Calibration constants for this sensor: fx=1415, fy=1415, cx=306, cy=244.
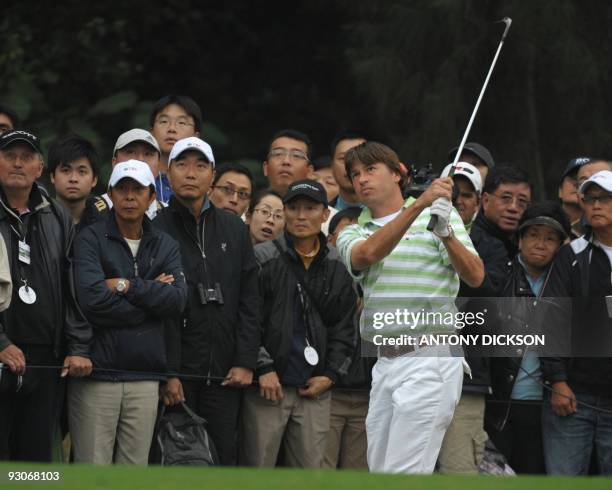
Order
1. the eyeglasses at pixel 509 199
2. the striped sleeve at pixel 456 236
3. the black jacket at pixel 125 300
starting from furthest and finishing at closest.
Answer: the eyeglasses at pixel 509 199
the black jacket at pixel 125 300
the striped sleeve at pixel 456 236

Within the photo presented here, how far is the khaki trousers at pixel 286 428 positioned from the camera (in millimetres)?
8922

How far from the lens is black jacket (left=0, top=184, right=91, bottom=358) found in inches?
324

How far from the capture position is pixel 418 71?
12.8 m

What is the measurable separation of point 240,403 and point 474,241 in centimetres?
186

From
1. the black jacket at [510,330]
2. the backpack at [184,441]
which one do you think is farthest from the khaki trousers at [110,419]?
the black jacket at [510,330]

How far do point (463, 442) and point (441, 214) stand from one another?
2.02 m

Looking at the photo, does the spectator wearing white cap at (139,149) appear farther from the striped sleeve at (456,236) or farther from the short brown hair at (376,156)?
the striped sleeve at (456,236)

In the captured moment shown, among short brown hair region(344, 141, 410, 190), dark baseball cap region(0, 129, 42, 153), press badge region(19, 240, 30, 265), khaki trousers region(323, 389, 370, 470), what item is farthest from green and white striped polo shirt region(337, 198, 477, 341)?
dark baseball cap region(0, 129, 42, 153)

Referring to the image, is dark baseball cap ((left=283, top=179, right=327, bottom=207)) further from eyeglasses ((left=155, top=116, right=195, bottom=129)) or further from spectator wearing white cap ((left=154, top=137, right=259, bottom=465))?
eyeglasses ((left=155, top=116, right=195, bottom=129))

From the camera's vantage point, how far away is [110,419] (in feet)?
27.0

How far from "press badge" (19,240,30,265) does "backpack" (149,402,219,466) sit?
4.11ft

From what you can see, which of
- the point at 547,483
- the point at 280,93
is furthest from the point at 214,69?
the point at 547,483

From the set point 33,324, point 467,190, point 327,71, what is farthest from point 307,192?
point 327,71

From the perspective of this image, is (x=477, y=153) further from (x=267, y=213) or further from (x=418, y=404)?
(x=418, y=404)
